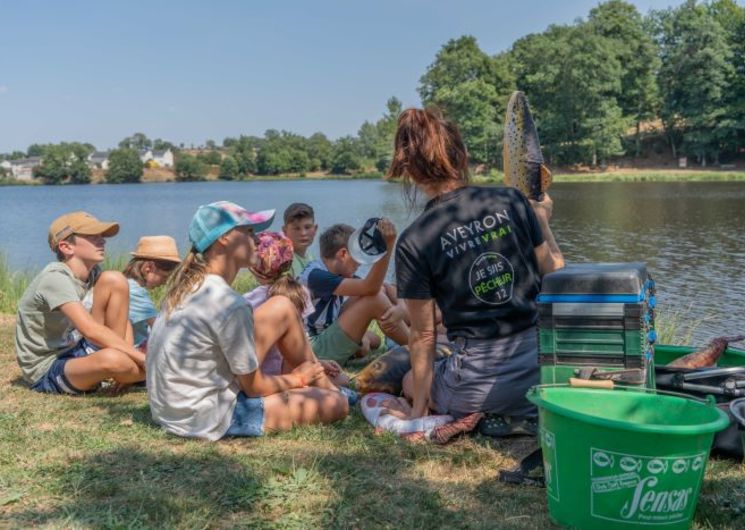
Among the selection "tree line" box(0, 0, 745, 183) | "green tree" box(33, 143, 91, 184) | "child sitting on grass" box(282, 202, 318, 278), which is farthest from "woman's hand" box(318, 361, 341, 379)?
"green tree" box(33, 143, 91, 184)

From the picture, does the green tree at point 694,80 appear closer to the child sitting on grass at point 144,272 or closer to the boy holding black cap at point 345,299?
the boy holding black cap at point 345,299

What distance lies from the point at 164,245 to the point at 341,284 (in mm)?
1181

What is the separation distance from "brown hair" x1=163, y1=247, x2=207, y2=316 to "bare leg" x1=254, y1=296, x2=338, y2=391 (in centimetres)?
51

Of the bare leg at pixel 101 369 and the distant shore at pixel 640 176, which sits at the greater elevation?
the distant shore at pixel 640 176

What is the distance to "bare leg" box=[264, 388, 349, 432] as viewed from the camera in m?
3.67

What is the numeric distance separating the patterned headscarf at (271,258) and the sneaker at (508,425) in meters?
1.56

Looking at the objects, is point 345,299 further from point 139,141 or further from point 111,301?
point 139,141

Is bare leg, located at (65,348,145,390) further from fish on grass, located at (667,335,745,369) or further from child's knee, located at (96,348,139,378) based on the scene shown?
fish on grass, located at (667,335,745,369)

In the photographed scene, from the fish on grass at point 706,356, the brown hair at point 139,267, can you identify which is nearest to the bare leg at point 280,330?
the brown hair at point 139,267

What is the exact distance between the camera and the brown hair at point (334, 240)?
4961 mm

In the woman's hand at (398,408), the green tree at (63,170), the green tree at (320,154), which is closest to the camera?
the woman's hand at (398,408)

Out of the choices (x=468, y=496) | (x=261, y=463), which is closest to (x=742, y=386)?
(x=468, y=496)

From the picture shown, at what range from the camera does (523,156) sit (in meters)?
4.43

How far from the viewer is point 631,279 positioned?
2879 mm
